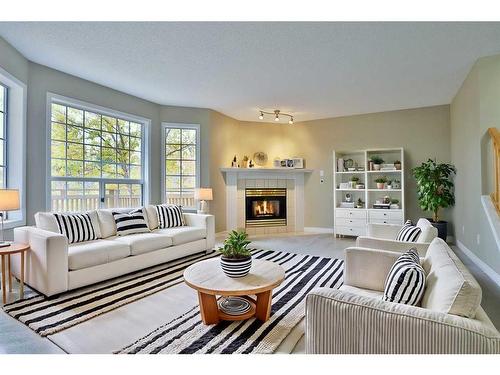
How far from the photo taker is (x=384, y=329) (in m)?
1.19

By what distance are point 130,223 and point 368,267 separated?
117 inches

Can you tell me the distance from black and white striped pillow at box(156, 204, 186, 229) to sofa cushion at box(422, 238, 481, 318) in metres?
3.50

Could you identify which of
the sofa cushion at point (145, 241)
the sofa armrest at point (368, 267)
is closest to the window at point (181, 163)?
the sofa cushion at point (145, 241)

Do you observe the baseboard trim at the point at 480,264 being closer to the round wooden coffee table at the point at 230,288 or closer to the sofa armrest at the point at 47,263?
the round wooden coffee table at the point at 230,288

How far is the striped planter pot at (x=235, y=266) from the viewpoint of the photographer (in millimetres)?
2197

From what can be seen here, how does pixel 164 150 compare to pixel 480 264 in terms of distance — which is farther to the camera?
pixel 164 150

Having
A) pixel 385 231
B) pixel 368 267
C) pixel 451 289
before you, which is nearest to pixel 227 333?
pixel 368 267

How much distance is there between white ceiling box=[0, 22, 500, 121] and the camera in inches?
109

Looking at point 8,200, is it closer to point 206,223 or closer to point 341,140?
point 206,223

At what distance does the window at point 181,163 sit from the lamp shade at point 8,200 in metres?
2.90

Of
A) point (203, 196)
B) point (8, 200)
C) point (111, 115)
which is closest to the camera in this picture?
point (8, 200)

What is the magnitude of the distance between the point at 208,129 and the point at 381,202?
369 cm
